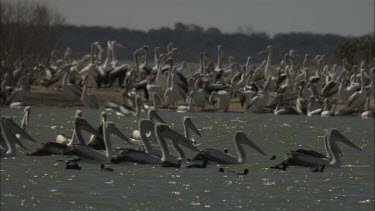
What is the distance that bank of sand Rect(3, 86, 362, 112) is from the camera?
28.7 m

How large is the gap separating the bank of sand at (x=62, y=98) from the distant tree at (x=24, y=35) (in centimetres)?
85

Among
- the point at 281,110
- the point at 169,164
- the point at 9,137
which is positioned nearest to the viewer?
the point at 169,164

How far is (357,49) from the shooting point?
44.8 meters

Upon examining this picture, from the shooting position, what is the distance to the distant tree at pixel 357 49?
43772 millimetres

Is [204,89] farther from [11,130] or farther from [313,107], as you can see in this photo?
[11,130]

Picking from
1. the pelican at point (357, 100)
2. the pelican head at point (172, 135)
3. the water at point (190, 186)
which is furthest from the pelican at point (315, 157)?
the pelican at point (357, 100)

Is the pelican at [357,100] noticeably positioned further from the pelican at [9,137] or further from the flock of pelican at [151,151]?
the pelican at [9,137]

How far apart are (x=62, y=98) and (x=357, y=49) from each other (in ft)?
56.9

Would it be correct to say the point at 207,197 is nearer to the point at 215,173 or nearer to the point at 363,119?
the point at 215,173

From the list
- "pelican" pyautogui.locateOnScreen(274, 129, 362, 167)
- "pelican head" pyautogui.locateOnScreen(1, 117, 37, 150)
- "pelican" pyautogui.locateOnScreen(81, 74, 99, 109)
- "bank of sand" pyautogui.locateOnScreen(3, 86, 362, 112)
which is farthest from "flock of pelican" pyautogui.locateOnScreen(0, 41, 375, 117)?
"pelican" pyautogui.locateOnScreen(274, 129, 362, 167)

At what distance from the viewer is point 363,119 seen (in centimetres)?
2633

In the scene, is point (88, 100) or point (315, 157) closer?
point (315, 157)

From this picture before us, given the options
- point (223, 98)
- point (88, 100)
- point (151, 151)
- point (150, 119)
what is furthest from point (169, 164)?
point (223, 98)

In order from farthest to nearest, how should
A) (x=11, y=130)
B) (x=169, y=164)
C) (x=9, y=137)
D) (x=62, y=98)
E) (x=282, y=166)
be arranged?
(x=62, y=98) → (x=11, y=130) → (x=9, y=137) → (x=282, y=166) → (x=169, y=164)
